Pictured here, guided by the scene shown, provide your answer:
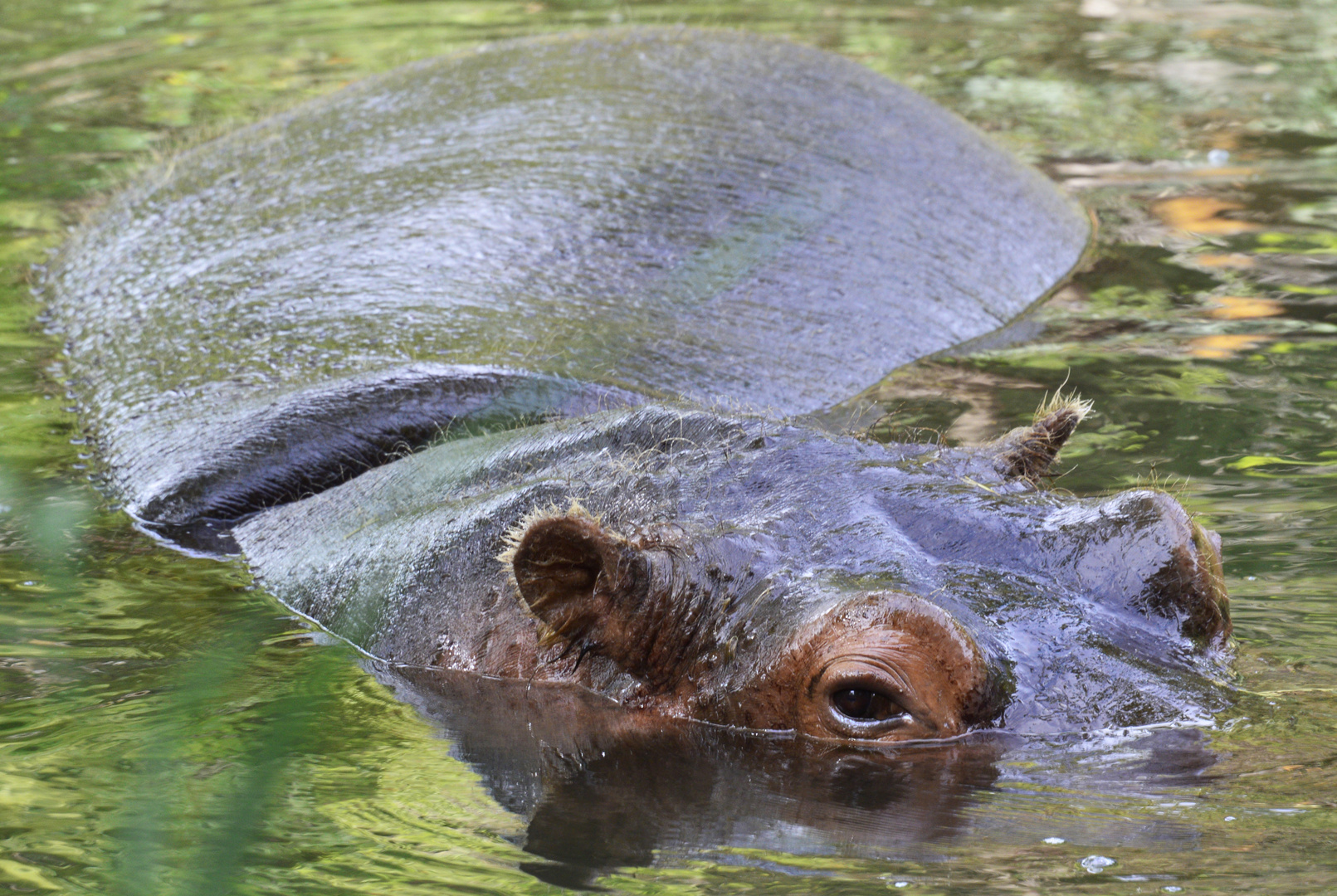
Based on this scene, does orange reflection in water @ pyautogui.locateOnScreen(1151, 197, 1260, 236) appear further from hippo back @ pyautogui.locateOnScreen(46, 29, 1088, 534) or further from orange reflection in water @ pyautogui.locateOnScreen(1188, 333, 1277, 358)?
orange reflection in water @ pyautogui.locateOnScreen(1188, 333, 1277, 358)

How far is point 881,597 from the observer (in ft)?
9.09

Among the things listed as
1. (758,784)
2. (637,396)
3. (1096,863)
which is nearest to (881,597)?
(758,784)

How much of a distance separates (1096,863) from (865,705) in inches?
24.4

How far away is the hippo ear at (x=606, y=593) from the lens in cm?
302

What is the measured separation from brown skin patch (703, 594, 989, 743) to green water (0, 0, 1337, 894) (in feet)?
0.66

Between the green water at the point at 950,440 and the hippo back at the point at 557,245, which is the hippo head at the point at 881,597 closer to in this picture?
the green water at the point at 950,440

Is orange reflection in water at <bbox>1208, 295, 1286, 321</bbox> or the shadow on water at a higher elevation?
the shadow on water

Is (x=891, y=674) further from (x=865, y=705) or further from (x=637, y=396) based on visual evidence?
(x=637, y=396)

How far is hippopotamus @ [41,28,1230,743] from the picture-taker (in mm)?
2967

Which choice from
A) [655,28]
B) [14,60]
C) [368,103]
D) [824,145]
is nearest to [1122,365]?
[824,145]

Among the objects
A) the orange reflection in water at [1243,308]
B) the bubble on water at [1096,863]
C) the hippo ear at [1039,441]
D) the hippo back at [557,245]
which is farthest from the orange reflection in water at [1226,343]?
the bubble on water at [1096,863]

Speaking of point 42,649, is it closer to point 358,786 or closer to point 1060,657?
point 358,786

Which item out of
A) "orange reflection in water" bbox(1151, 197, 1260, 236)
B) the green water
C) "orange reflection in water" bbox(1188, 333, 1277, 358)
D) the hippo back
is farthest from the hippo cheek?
"orange reflection in water" bbox(1151, 197, 1260, 236)

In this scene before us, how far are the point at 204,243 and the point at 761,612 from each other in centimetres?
367
